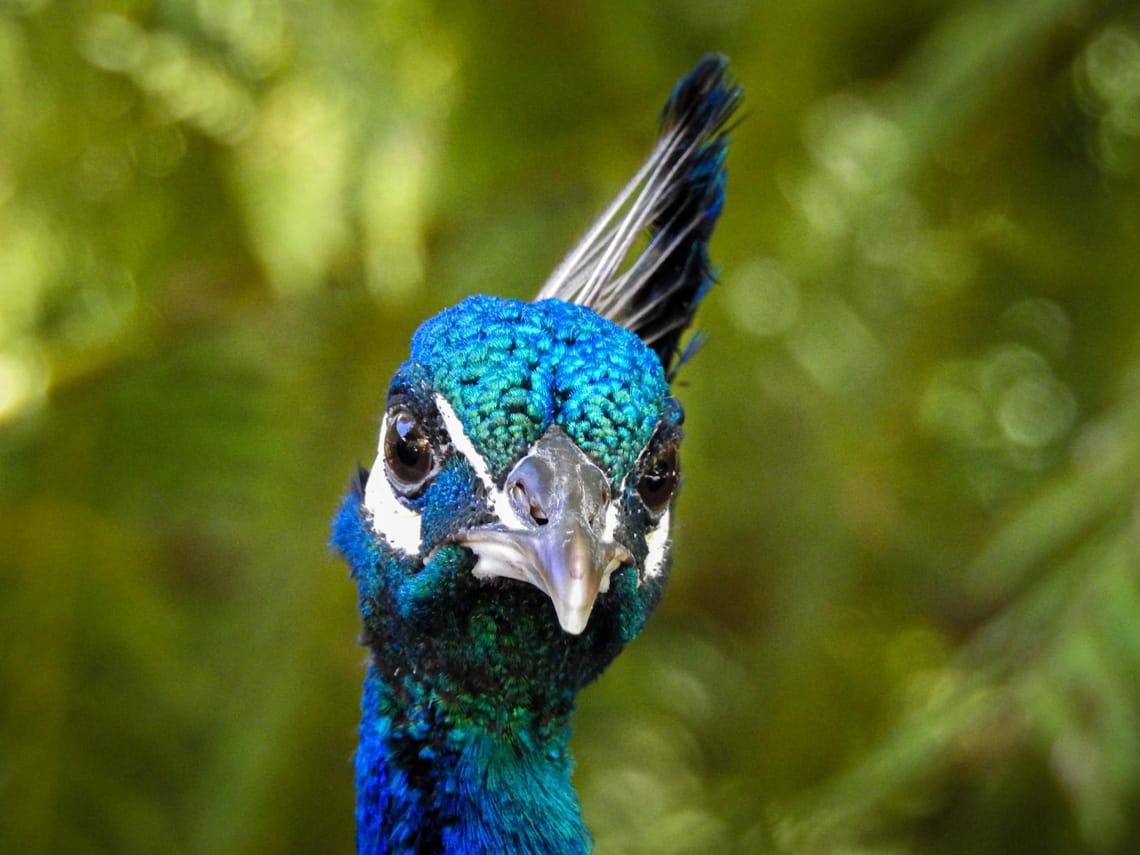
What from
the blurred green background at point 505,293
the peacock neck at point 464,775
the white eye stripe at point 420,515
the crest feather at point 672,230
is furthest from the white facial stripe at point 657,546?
the blurred green background at point 505,293

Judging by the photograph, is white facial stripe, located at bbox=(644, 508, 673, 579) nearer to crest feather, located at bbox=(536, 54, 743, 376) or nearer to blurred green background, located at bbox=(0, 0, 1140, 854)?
crest feather, located at bbox=(536, 54, 743, 376)

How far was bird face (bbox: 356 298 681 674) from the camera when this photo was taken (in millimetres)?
768

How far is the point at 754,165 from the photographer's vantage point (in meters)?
2.00

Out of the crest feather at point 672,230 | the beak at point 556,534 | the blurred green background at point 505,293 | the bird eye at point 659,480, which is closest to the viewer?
the beak at point 556,534

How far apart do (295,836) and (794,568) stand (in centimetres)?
93

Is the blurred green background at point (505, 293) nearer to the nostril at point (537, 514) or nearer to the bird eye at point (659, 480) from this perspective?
the bird eye at point (659, 480)

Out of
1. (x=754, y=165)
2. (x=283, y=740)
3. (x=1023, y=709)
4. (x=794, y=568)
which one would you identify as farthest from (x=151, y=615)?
(x=1023, y=709)

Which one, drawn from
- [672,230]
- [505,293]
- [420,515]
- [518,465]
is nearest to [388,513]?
[420,515]

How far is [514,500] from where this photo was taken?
0.76 meters

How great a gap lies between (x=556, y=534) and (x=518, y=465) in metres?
0.07

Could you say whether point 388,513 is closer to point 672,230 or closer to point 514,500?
point 514,500

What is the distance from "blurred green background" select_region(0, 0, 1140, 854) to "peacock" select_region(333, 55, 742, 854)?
87cm

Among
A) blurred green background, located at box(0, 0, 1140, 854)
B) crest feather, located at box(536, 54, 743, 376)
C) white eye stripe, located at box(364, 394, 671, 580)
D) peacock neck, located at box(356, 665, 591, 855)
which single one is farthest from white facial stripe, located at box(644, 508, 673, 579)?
blurred green background, located at box(0, 0, 1140, 854)

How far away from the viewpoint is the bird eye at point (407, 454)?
848 millimetres
